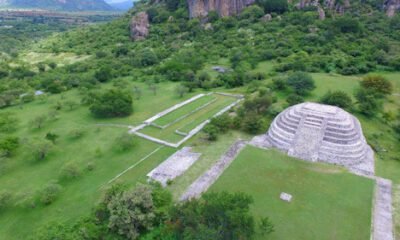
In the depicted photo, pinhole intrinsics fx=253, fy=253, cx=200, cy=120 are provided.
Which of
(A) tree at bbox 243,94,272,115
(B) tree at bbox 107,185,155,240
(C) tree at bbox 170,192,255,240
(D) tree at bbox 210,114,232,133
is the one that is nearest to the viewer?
(C) tree at bbox 170,192,255,240

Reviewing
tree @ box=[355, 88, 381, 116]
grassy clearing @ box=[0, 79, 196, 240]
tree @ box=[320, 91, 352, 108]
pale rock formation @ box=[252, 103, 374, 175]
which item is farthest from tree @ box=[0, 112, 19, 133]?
tree @ box=[355, 88, 381, 116]

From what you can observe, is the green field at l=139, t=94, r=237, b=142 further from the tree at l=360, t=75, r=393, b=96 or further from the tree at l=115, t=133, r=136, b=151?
the tree at l=360, t=75, r=393, b=96

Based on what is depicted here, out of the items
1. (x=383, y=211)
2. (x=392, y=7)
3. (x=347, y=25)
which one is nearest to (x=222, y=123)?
(x=383, y=211)

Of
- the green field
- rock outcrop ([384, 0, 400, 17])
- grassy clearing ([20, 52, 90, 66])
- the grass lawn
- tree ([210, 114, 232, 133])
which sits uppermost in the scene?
rock outcrop ([384, 0, 400, 17])

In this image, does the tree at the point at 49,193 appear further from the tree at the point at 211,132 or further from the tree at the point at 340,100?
the tree at the point at 340,100

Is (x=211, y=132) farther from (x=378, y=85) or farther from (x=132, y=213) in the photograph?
(x=378, y=85)

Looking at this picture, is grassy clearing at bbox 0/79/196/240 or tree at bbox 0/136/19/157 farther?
tree at bbox 0/136/19/157
